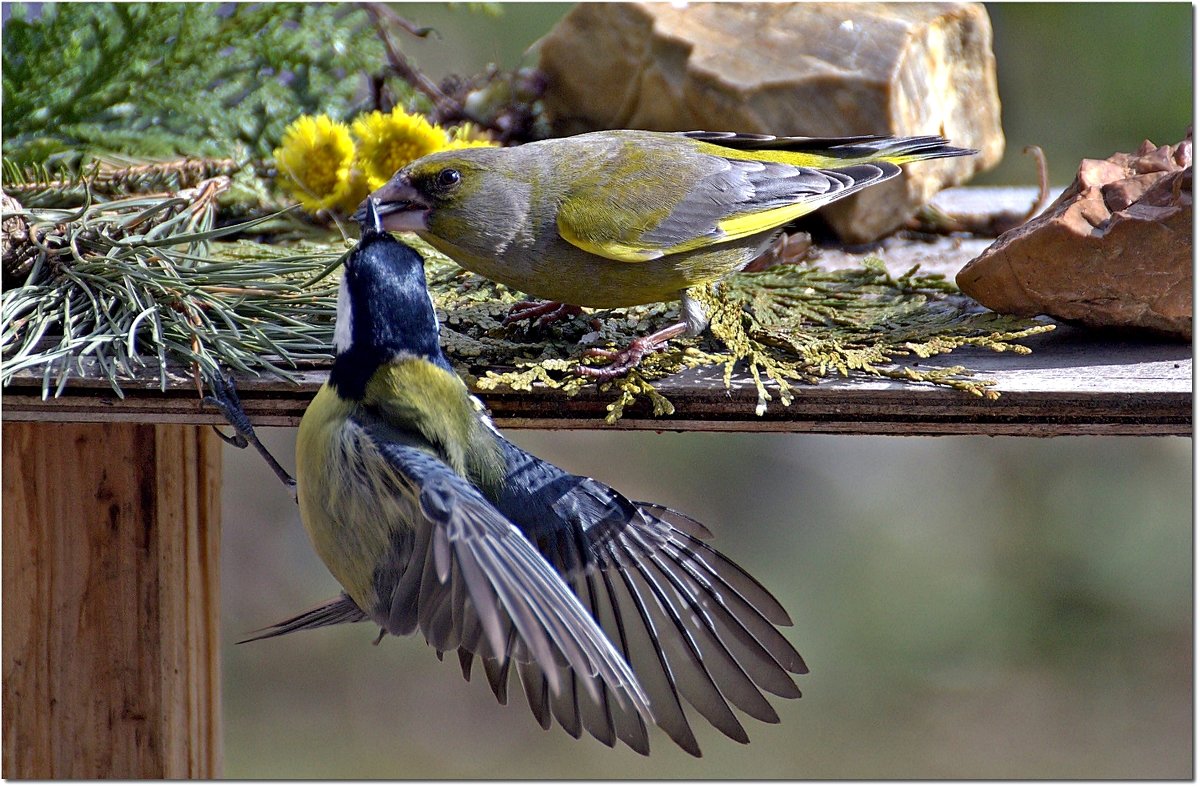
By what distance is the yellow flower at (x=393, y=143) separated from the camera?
2.08 metres

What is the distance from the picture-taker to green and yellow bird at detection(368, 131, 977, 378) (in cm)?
162

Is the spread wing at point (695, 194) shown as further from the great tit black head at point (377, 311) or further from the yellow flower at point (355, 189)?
the yellow flower at point (355, 189)

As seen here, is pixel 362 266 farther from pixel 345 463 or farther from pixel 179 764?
pixel 179 764

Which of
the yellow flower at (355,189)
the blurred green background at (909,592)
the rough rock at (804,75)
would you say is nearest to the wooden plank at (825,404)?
the yellow flower at (355,189)

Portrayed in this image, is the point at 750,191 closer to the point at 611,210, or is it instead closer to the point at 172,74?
the point at 611,210

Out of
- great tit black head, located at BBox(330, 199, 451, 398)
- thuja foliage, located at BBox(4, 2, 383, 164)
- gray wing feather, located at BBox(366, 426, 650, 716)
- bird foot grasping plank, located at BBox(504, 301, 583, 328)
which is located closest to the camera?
gray wing feather, located at BBox(366, 426, 650, 716)

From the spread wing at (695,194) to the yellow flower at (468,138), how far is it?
1.43ft

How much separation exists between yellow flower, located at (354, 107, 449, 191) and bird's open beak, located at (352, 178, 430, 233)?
0.50 m

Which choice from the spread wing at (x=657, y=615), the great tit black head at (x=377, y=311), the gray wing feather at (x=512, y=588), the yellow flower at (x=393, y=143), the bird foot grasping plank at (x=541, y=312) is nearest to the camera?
the gray wing feather at (x=512, y=588)

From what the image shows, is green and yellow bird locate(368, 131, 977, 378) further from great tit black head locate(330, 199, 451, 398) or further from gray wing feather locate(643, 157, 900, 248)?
great tit black head locate(330, 199, 451, 398)

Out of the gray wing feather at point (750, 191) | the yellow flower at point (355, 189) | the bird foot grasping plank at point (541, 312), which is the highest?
the yellow flower at point (355, 189)

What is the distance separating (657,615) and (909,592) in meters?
2.93

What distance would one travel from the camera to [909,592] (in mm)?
4270

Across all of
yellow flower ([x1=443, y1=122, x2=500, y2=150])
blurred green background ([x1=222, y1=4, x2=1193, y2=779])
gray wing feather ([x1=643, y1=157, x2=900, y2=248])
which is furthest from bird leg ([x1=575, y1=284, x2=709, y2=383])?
blurred green background ([x1=222, y1=4, x2=1193, y2=779])
